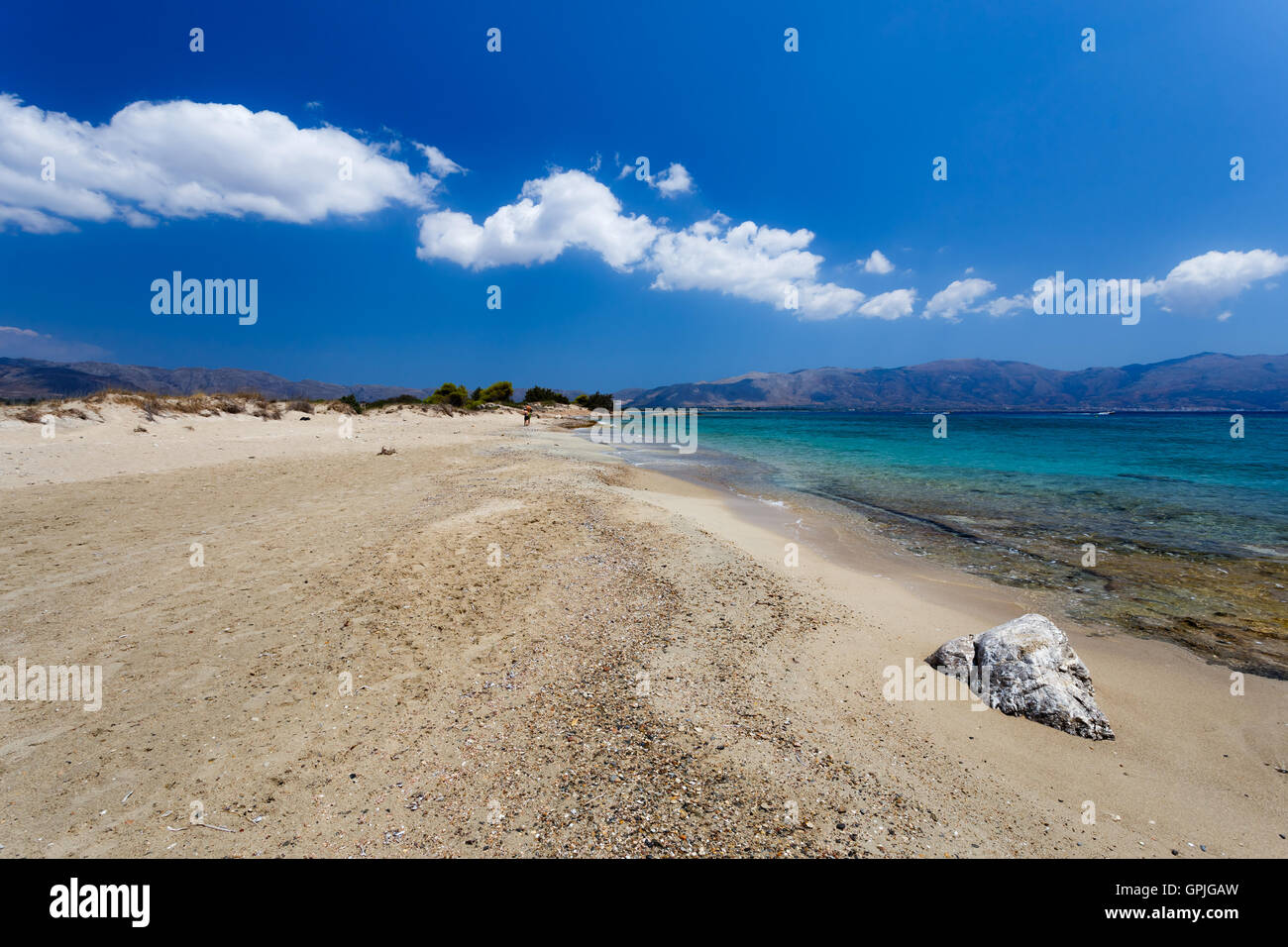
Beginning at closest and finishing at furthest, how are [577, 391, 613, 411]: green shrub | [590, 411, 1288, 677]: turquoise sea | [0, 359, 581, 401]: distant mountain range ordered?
1. [590, 411, 1288, 677]: turquoise sea
2. [0, 359, 581, 401]: distant mountain range
3. [577, 391, 613, 411]: green shrub

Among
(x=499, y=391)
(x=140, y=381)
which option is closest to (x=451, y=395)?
(x=499, y=391)

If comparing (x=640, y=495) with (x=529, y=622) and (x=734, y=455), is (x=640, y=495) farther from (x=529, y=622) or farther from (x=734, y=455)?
(x=734, y=455)

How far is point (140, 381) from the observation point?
74.0 metres

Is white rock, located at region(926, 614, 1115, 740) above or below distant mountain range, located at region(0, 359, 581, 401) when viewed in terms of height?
below

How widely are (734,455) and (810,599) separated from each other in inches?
959

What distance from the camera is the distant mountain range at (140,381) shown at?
156 feet

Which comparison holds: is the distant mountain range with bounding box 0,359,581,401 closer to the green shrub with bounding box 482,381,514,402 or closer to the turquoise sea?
the green shrub with bounding box 482,381,514,402

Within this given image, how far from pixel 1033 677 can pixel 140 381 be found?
110m

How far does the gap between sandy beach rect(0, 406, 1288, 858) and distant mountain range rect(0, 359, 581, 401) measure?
1154 inches

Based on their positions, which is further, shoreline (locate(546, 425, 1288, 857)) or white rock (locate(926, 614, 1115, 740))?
white rock (locate(926, 614, 1115, 740))

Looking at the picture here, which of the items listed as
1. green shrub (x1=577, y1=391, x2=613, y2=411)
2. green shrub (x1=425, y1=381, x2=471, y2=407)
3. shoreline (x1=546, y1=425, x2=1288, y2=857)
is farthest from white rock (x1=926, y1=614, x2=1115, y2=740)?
green shrub (x1=577, y1=391, x2=613, y2=411)

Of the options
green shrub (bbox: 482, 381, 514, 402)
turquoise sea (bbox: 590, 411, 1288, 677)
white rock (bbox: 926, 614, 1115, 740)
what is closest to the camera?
white rock (bbox: 926, 614, 1115, 740)

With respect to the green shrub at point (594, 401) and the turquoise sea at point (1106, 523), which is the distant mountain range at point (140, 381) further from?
the turquoise sea at point (1106, 523)

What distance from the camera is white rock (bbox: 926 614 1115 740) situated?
4.22 m
